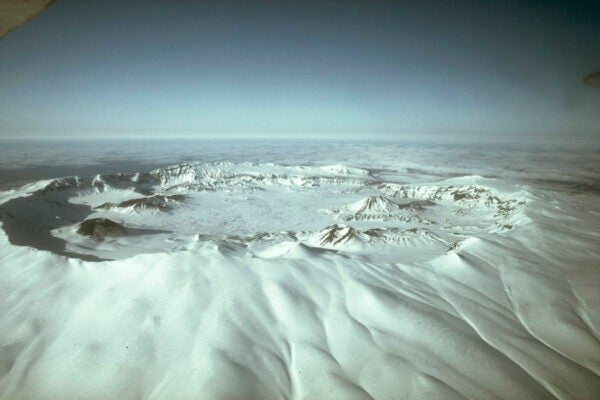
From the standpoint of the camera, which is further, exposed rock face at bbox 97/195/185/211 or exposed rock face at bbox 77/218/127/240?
exposed rock face at bbox 97/195/185/211

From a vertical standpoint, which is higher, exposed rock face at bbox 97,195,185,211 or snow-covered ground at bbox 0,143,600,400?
snow-covered ground at bbox 0,143,600,400

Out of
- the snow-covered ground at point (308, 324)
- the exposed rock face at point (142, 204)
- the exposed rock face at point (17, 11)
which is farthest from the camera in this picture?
the exposed rock face at point (142, 204)

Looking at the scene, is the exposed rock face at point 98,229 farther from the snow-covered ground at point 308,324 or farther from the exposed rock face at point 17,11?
the exposed rock face at point 17,11

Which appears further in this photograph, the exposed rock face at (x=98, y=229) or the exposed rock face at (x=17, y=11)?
the exposed rock face at (x=98, y=229)

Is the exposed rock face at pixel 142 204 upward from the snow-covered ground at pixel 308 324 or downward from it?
downward

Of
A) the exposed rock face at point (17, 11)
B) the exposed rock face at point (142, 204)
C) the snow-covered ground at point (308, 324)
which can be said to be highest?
the exposed rock face at point (17, 11)

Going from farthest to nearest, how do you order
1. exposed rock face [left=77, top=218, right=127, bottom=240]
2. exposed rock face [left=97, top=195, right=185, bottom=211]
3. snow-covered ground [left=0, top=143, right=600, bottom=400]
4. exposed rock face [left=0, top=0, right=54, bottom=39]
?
exposed rock face [left=97, top=195, right=185, bottom=211], exposed rock face [left=77, top=218, right=127, bottom=240], snow-covered ground [left=0, top=143, right=600, bottom=400], exposed rock face [left=0, top=0, right=54, bottom=39]

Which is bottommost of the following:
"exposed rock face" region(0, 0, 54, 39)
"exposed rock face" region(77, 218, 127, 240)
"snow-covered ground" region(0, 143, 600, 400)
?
"exposed rock face" region(77, 218, 127, 240)

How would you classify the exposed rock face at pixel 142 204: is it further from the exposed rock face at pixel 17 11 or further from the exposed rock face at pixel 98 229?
the exposed rock face at pixel 17 11

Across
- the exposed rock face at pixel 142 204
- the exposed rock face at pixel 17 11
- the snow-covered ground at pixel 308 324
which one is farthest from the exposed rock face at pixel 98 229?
the exposed rock face at pixel 17 11

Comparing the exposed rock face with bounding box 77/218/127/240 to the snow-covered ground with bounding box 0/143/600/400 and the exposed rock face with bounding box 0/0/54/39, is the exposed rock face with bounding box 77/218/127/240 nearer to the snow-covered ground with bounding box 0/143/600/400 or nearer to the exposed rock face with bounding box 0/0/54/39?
the snow-covered ground with bounding box 0/143/600/400

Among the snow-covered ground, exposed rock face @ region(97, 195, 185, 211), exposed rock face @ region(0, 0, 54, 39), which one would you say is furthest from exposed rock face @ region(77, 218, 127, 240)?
exposed rock face @ region(0, 0, 54, 39)

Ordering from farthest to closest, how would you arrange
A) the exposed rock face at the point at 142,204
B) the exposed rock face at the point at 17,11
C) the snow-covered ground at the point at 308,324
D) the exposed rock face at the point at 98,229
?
the exposed rock face at the point at 142,204 → the exposed rock face at the point at 98,229 → the snow-covered ground at the point at 308,324 → the exposed rock face at the point at 17,11
